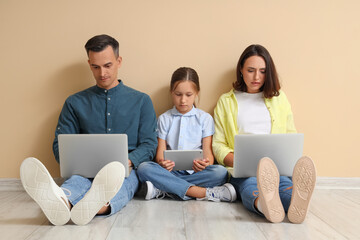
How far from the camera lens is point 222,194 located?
5.76ft

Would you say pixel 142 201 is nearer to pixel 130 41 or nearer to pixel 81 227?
pixel 81 227

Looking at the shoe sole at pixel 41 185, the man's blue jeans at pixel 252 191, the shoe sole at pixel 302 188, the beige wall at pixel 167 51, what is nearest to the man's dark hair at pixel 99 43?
the beige wall at pixel 167 51

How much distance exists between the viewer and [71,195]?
4.81 feet

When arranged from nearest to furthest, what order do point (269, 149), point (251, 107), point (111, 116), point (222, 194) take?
point (269, 149), point (222, 194), point (111, 116), point (251, 107)

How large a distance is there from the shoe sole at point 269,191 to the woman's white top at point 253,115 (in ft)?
2.10

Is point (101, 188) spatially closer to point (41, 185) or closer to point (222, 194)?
point (41, 185)

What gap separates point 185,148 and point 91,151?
63 cm

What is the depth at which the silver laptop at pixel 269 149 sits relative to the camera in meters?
1.56

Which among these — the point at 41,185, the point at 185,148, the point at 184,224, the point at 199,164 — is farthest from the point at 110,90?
the point at 184,224

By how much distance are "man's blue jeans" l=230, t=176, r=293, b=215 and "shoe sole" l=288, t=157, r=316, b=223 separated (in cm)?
13

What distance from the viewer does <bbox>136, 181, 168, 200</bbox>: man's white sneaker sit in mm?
1766

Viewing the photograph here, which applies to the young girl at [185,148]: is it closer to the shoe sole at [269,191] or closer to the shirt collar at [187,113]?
the shirt collar at [187,113]

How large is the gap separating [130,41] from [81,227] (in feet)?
4.06

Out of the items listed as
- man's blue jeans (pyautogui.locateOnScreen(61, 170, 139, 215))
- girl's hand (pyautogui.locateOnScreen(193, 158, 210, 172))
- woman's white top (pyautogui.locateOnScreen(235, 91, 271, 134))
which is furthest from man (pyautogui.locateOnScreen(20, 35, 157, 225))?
woman's white top (pyautogui.locateOnScreen(235, 91, 271, 134))
